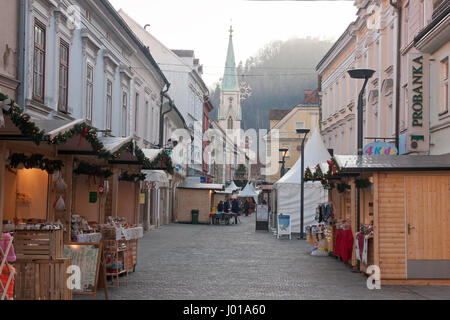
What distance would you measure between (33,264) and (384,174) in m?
7.83

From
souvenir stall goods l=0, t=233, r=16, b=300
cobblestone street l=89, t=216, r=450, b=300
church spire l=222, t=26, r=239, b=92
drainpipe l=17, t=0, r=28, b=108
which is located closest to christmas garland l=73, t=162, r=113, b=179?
drainpipe l=17, t=0, r=28, b=108

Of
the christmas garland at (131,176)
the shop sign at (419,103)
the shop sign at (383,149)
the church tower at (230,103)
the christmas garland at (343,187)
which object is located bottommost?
the christmas garland at (343,187)

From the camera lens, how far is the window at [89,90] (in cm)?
2300

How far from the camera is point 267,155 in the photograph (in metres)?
88.0

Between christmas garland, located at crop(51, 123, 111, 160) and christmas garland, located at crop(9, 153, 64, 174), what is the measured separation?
3.24 feet

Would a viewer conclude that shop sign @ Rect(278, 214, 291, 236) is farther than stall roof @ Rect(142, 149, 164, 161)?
Yes

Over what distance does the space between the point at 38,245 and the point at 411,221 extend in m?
8.01

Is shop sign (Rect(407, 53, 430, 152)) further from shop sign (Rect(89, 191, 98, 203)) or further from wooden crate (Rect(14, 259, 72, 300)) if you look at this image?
wooden crate (Rect(14, 259, 72, 300))

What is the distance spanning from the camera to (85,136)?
13062 mm

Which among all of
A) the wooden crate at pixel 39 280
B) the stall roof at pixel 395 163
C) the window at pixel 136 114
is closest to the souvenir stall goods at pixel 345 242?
the stall roof at pixel 395 163

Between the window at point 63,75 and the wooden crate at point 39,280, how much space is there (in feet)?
32.4

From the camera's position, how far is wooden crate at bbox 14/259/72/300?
1030 cm

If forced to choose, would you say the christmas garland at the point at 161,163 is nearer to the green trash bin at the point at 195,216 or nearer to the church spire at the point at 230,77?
the green trash bin at the point at 195,216
